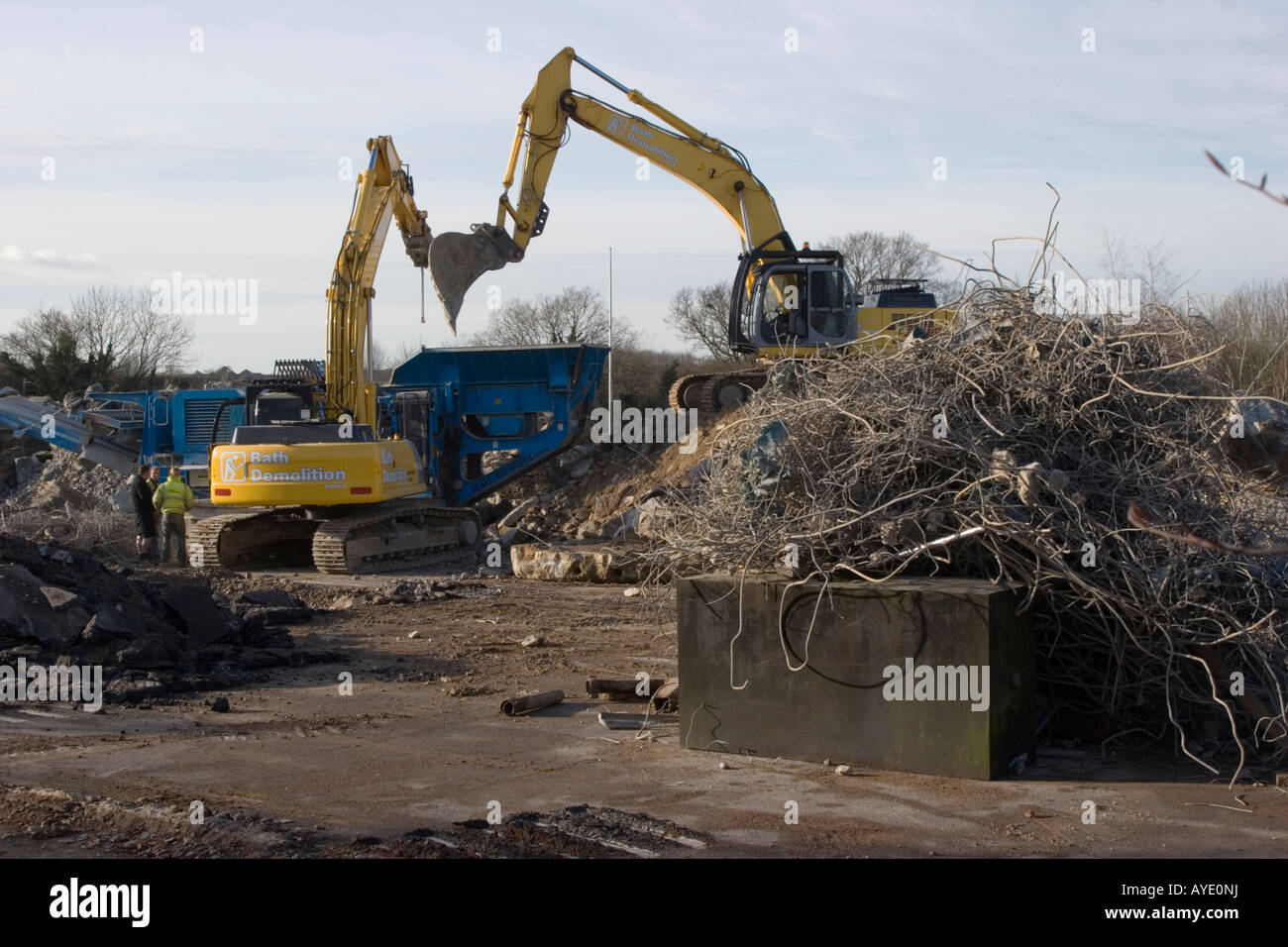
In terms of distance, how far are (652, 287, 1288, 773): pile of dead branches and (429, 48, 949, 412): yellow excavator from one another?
10738mm

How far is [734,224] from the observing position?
19.9 metres

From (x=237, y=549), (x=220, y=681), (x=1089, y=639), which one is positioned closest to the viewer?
(x=1089, y=639)

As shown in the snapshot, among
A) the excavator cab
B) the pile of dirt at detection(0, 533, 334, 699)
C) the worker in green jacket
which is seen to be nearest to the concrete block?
the pile of dirt at detection(0, 533, 334, 699)

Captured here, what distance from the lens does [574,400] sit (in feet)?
72.9

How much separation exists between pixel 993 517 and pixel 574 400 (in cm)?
1595

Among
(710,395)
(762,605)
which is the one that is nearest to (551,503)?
(710,395)

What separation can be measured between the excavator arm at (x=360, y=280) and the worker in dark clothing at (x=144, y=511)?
3.30 metres

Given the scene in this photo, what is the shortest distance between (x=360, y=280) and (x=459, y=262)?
146 centimetres

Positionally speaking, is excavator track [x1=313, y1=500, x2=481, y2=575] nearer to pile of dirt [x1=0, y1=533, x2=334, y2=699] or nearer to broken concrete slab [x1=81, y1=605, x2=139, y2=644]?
pile of dirt [x1=0, y1=533, x2=334, y2=699]

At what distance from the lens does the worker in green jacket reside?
18.1 m

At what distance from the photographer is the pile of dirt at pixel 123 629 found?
9.76m

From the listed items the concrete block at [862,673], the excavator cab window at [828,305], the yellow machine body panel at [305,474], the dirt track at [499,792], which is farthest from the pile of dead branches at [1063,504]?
the excavator cab window at [828,305]

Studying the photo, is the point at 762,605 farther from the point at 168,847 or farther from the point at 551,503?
the point at 551,503
